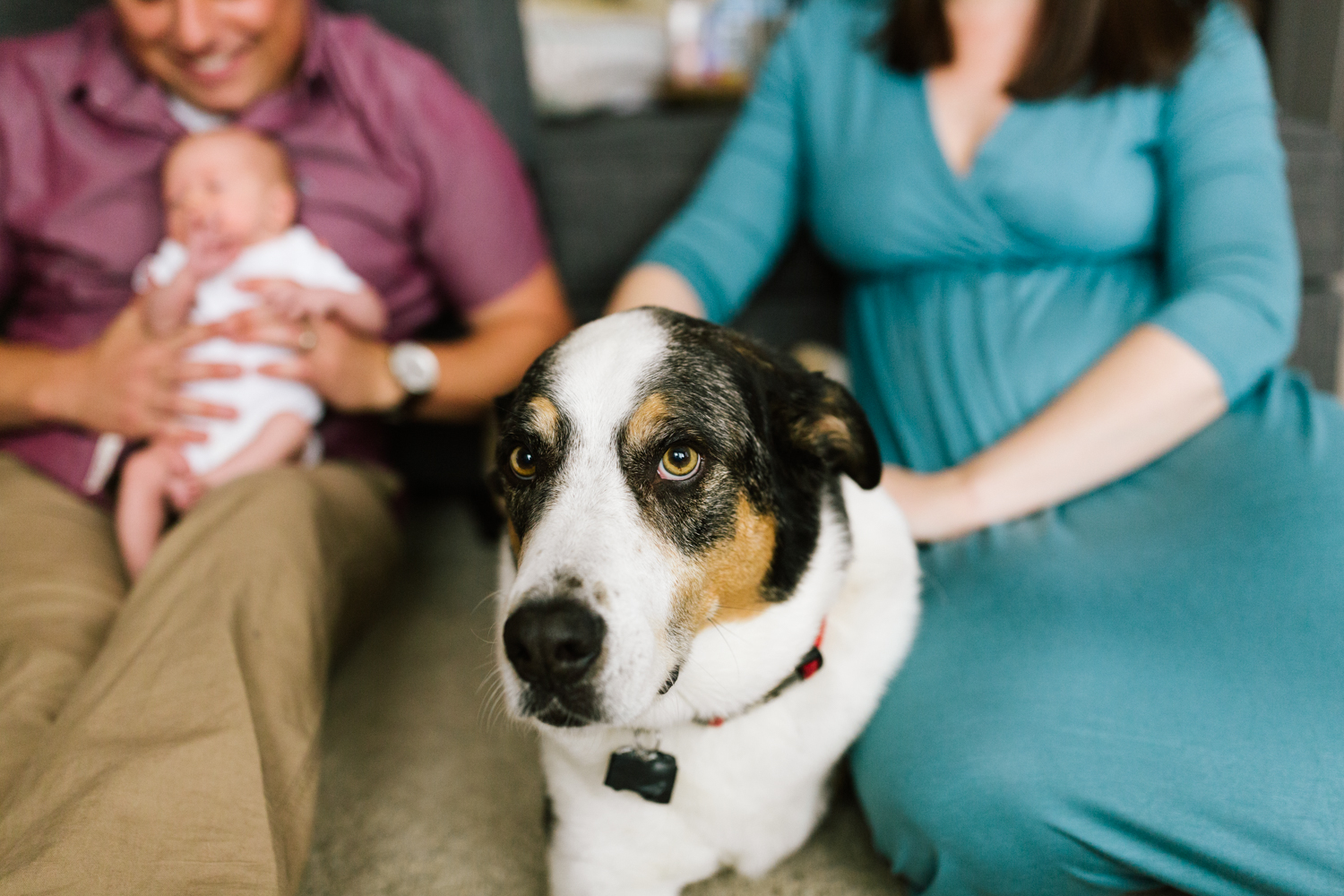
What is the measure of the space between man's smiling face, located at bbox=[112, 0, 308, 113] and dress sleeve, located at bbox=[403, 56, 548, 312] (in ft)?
0.83

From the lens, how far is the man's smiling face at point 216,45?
4.62ft

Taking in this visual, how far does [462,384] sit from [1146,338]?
1.23m

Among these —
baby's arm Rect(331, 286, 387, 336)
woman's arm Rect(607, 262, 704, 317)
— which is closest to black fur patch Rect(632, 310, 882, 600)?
woman's arm Rect(607, 262, 704, 317)

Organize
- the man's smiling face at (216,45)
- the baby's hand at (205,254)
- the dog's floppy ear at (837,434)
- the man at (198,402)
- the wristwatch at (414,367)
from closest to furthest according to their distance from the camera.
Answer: the man at (198,402) < the dog's floppy ear at (837,434) < the man's smiling face at (216,45) < the baby's hand at (205,254) < the wristwatch at (414,367)

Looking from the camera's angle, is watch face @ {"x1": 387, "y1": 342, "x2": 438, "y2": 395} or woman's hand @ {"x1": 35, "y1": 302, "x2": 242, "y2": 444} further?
watch face @ {"x1": 387, "y1": 342, "x2": 438, "y2": 395}

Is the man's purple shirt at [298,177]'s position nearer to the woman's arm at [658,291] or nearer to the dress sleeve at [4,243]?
the dress sleeve at [4,243]

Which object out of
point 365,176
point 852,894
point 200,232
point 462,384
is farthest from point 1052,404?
Answer: point 200,232

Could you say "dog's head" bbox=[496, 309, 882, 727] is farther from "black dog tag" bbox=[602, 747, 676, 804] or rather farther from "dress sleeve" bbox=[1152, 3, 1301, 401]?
"dress sleeve" bbox=[1152, 3, 1301, 401]

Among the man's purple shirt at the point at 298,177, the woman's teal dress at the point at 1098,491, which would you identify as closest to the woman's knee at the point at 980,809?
the woman's teal dress at the point at 1098,491

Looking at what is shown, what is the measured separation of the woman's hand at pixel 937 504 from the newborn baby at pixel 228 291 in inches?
42.6

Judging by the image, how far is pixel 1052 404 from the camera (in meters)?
1.35

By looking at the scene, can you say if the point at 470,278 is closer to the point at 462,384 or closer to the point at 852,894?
the point at 462,384

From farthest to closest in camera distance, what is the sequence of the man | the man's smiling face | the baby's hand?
1. the baby's hand
2. the man's smiling face
3. the man

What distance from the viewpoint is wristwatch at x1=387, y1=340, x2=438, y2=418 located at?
1.64 m
